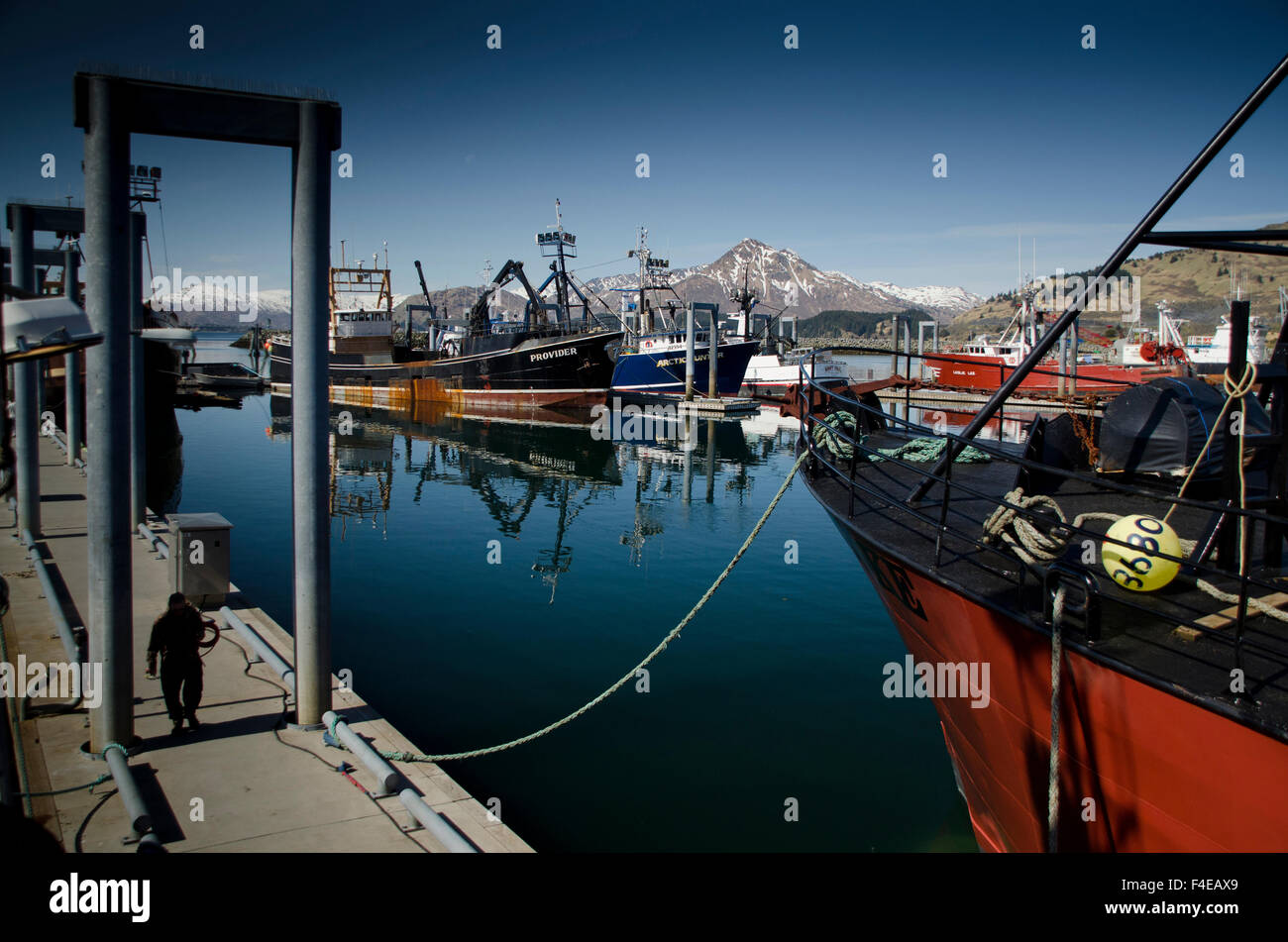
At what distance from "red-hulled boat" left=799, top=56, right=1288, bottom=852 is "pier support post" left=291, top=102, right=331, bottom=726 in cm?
443

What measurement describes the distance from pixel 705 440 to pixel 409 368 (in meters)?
29.1

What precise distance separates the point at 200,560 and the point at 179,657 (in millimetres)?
3797

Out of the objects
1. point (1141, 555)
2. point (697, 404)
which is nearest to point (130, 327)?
point (1141, 555)

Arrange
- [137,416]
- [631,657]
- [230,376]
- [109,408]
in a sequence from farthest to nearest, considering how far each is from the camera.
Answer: [230,376] → [137,416] → [631,657] → [109,408]

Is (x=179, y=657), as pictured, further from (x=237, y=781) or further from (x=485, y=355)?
(x=485, y=355)

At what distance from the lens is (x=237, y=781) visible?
586 cm

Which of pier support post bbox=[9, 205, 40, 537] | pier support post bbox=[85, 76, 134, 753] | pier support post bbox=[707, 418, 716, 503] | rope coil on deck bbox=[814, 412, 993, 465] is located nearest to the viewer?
pier support post bbox=[85, 76, 134, 753]

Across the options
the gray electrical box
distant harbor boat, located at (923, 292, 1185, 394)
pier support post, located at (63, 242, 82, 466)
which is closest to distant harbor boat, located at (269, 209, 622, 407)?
distant harbor boat, located at (923, 292, 1185, 394)

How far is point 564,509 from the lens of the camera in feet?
75.5

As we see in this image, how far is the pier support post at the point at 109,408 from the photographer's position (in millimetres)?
5699

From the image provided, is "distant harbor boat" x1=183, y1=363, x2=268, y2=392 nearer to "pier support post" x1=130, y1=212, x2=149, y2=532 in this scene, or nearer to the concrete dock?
"pier support post" x1=130, y1=212, x2=149, y2=532

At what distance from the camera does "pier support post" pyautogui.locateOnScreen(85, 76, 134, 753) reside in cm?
570

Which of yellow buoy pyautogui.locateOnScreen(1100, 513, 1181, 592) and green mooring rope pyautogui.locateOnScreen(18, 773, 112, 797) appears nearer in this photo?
yellow buoy pyautogui.locateOnScreen(1100, 513, 1181, 592)

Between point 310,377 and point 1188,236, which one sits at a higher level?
point 1188,236
